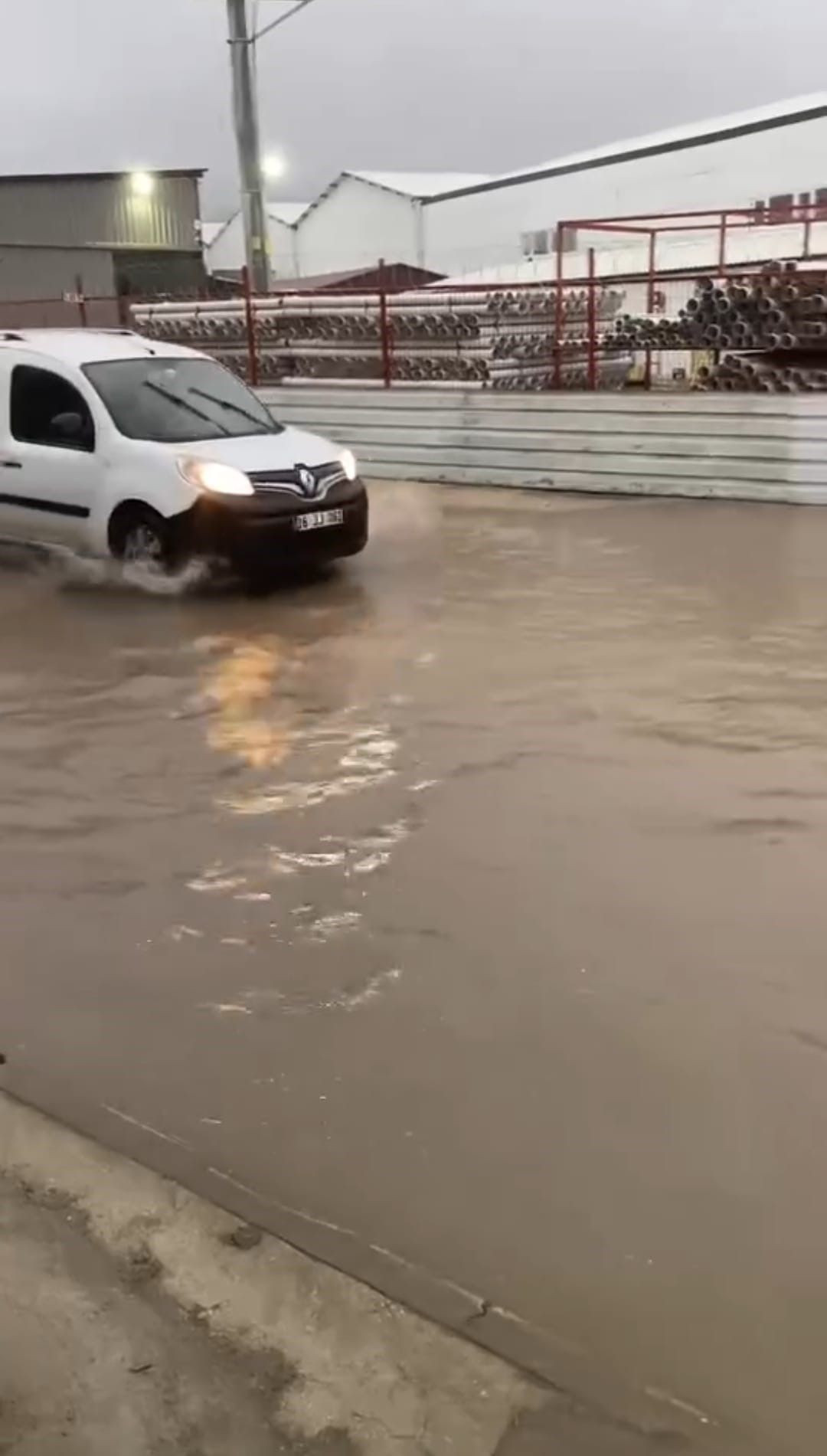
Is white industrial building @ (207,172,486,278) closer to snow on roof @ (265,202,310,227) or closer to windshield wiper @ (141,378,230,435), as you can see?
snow on roof @ (265,202,310,227)

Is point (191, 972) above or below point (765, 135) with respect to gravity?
below

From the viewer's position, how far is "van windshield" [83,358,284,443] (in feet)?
30.6

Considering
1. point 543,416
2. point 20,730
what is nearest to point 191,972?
point 20,730

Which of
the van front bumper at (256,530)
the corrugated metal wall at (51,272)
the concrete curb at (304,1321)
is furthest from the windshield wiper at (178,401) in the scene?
the corrugated metal wall at (51,272)

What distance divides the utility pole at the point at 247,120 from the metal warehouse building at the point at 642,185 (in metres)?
12.1

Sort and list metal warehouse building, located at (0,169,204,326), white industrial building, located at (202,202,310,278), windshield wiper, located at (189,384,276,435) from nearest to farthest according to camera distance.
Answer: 1. windshield wiper, located at (189,384,276,435)
2. metal warehouse building, located at (0,169,204,326)
3. white industrial building, located at (202,202,310,278)

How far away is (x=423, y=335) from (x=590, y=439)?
408cm

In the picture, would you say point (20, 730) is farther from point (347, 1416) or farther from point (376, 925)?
point (347, 1416)

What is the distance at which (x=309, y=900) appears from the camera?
4562 millimetres

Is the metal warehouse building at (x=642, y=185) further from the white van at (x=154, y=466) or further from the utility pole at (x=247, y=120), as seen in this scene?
the white van at (x=154, y=466)

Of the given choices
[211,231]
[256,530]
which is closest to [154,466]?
[256,530]

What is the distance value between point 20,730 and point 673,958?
3729mm

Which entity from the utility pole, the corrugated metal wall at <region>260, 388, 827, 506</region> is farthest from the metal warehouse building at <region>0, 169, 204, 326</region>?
the corrugated metal wall at <region>260, 388, 827, 506</region>

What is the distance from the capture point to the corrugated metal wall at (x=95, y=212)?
128 ft
